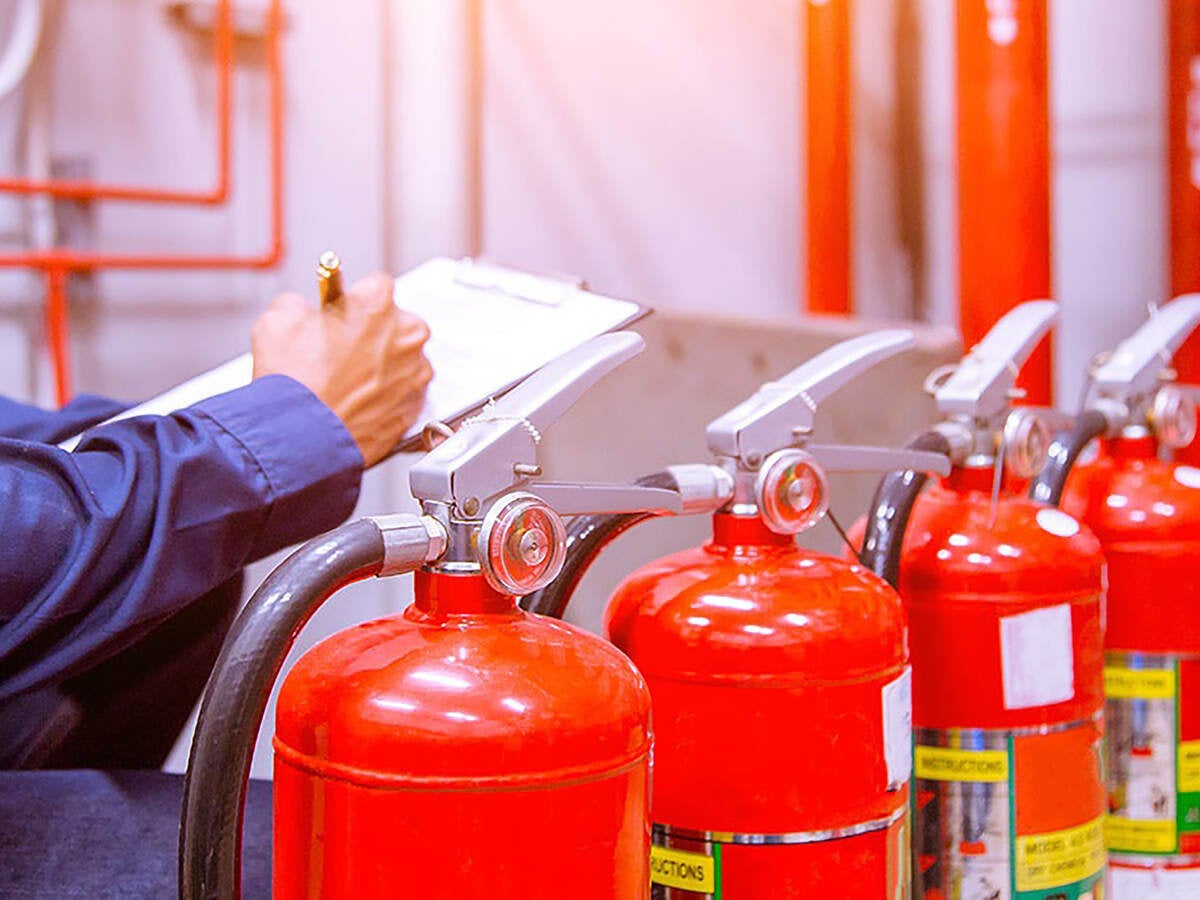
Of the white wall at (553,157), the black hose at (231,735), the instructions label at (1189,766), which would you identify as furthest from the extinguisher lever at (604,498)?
the white wall at (553,157)

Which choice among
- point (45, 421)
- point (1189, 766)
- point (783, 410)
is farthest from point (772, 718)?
point (45, 421)

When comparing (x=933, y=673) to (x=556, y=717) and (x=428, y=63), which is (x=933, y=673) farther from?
(x=428, y=63)

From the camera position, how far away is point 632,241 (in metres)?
1.69

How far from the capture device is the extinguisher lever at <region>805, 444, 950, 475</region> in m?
0.73

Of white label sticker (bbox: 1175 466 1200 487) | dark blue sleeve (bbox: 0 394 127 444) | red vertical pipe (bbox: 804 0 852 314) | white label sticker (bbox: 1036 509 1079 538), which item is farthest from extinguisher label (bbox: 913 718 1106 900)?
red vertical pipe (bbox: 804 0 852 314)

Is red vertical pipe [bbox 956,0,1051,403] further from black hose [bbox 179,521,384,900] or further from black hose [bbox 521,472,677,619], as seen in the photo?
black hose [bbox 179,521,384,900]

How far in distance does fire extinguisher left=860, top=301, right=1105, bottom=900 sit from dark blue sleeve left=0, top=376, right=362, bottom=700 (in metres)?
0.31

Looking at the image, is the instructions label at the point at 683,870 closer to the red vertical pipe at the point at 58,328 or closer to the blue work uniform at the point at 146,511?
the blue work uniform at the point at 146,511

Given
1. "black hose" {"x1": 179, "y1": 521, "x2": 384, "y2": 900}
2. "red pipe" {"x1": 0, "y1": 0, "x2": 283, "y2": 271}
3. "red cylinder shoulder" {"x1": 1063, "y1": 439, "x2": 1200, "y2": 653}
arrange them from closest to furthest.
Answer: "black hose" {"x1": 179, "y1": 521, "x2": 384, "y2": 900} < "red cylinder shoulder" {"x1": 1063, "y1": 439, "x2": 1200, "y2": 653} < "red pipe" {"x1": 0, "y1": 0, "x2": 283, "y2": 271}

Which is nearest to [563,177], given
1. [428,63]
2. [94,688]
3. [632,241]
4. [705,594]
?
[632,241]

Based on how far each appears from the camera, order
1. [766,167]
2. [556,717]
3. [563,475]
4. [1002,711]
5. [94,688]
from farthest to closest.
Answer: [766,167]
[563,475]
[94,688]
[1002,711]
[556,717]

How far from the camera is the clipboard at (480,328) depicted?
77cm

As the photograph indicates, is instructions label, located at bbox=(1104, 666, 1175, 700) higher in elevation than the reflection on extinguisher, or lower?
higher

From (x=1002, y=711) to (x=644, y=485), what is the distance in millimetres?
254
